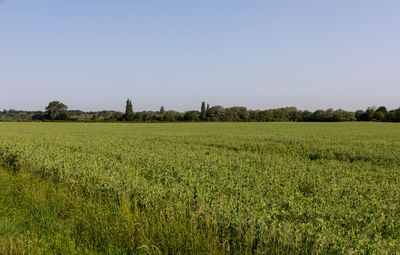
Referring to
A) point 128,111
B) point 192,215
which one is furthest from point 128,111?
point 192,215

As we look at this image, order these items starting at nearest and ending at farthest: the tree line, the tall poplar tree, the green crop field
→ the green crop field
the tree line
the tall poplar tree

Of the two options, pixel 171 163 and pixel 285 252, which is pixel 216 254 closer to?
pixel 285 252

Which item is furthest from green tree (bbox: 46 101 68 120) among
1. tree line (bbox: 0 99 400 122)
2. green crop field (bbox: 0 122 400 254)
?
green crop field (bbox: 0 122 400 254)

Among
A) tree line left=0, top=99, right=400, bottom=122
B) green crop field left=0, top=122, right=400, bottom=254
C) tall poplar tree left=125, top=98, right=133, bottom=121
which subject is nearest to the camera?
green crop field left=0, top=122, right=400, bottom=254

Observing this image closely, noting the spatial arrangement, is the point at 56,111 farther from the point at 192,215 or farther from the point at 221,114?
the point at 192,215

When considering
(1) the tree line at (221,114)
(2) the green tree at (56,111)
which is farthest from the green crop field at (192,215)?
(2) the green tree at (56,111)

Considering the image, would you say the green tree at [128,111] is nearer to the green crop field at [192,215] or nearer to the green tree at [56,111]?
the green tree at [56,111]

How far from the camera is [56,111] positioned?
118562 mm

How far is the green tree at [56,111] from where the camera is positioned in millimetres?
114606

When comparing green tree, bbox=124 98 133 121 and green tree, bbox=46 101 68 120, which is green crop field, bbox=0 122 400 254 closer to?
green tree, bbox=124 98 133 121

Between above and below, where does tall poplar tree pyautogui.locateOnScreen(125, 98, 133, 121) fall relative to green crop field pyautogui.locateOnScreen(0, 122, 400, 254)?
above

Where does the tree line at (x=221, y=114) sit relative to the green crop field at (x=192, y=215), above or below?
above

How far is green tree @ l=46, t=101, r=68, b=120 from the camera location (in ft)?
376

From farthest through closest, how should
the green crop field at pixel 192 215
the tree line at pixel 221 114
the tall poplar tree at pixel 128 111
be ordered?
the tall poplar tree at pixel 128 111 < the tree line at pixel 221 114 < the green crop field at pixel 192 215
